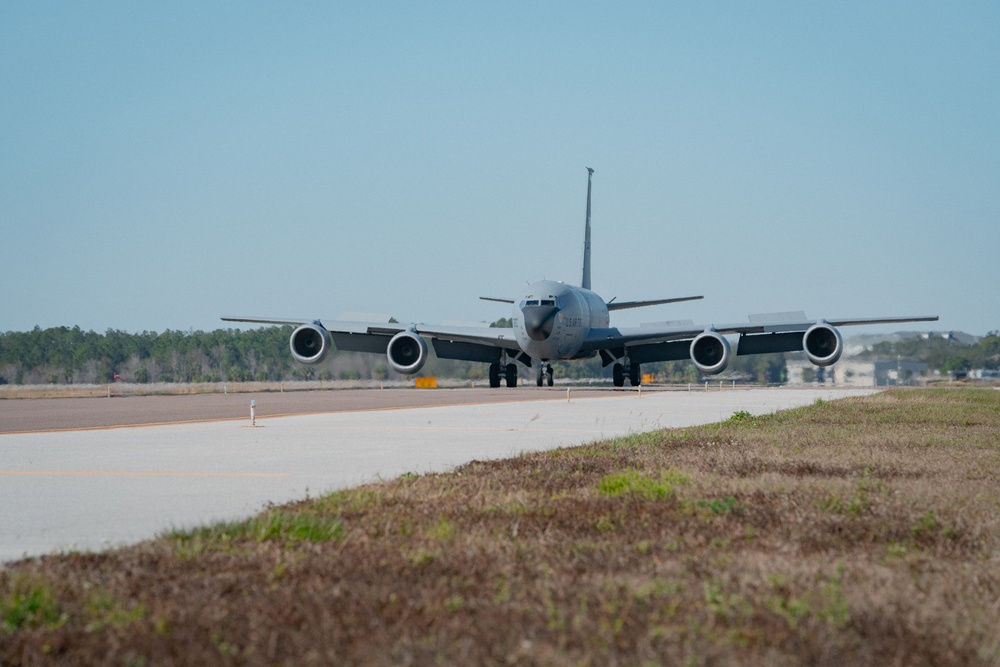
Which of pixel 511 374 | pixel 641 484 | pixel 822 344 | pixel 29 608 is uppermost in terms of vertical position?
pixel 822 344

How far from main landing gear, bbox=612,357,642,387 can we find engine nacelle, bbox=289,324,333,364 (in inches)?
536

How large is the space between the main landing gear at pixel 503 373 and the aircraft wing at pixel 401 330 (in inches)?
16.1

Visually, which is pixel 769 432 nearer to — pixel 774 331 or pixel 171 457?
pixel 171 457

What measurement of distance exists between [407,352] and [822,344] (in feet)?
53.3

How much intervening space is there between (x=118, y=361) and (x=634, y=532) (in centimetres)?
12144

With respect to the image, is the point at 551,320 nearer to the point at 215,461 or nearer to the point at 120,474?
the point at 215,461

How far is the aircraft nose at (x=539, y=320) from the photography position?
4050 centimetres

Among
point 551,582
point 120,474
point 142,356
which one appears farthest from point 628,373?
point 142,356

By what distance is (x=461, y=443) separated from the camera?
1384cm

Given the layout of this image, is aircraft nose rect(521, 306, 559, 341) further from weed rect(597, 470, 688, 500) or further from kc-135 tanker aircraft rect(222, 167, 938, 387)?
weed rect(597, 470, 688, 500)

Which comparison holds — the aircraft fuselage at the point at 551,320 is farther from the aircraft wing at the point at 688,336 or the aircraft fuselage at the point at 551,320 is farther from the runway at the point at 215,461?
the runway at the point at 215,461

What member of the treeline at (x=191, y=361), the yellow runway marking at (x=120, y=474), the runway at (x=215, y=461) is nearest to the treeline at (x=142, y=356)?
the treeline at (x=191, y=361)

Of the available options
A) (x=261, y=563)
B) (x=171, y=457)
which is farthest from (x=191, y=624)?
(x=171, y=457)

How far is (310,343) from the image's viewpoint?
140 feet
